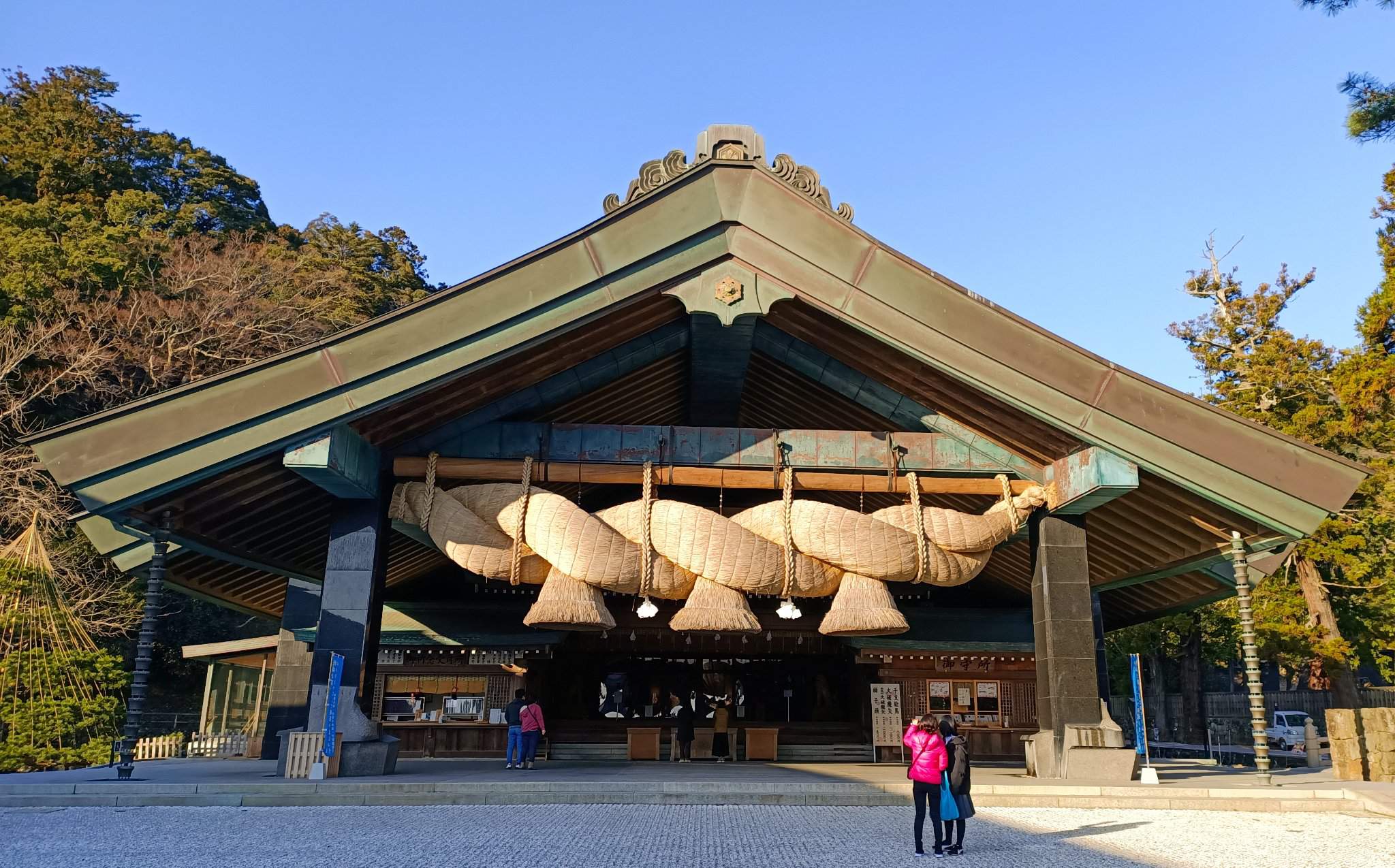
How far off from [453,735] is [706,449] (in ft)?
31.1

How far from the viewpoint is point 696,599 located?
11.9 meters

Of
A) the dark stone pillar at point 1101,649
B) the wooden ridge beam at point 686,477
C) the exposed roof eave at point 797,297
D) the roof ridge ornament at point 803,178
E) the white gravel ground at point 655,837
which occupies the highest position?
the roof ridge ornament at point 803,178

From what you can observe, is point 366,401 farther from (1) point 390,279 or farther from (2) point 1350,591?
(1) point 390,279

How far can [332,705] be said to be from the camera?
11.1 metres

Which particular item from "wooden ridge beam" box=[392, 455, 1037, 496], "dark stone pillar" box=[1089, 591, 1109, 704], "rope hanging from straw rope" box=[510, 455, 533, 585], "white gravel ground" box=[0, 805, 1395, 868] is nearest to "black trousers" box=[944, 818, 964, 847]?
"white gravel ground" box=[0, 805, 1395, 868]

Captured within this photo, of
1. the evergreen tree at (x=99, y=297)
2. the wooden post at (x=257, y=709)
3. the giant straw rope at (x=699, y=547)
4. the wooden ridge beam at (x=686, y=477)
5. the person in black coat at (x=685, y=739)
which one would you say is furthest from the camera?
the evergreen tree at (x=99, y=297)

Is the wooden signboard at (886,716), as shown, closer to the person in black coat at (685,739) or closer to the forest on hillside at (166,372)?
the person in black coat at (685,739)

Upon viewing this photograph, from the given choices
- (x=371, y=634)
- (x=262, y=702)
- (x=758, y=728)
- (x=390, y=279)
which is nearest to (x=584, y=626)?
(x=371, y=634)

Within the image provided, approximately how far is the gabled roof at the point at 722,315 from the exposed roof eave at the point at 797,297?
0.02m

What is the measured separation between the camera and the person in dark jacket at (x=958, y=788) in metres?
7.80

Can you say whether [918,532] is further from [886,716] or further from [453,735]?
[453,735]

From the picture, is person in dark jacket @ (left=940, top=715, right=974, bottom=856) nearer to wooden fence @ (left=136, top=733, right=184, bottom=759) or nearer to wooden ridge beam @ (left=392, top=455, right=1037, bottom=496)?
wooden ridge beam @ (left=392, top=455, right=1037, bottom=496)

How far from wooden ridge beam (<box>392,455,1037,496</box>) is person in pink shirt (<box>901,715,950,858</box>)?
5.16m

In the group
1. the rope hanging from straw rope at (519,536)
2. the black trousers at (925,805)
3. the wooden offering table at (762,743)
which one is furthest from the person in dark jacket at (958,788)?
the wooden offering table at (762,743)
